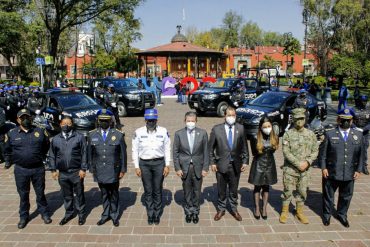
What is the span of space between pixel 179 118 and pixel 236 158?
462 inches

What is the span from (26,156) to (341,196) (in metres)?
5.01

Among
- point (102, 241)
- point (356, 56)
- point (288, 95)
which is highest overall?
point (356, 56)

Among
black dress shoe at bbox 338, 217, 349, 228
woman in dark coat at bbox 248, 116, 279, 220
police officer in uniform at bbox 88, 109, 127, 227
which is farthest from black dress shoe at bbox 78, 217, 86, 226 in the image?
black dress shoe at bbox 338, 217, 349, 228

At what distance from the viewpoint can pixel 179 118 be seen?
17125mm

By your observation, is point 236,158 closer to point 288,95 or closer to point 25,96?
point 288,95

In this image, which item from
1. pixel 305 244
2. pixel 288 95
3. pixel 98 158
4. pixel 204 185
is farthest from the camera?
pixel 288 95

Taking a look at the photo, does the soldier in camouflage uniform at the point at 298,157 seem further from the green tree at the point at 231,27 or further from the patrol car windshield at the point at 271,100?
the green tree at the point at 231,27

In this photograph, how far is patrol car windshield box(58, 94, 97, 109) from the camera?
12.2m

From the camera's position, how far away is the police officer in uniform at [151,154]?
17.3 feet

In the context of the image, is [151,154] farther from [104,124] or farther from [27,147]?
[27,147]

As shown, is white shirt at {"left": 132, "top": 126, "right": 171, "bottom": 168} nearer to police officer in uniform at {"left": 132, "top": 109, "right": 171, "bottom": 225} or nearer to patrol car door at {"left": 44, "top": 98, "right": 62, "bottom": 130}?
police officer in uniform at {"left": 132, "top": 109, "right": 171, "bottom": 225}

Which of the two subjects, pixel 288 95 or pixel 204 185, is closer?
pixel 204 185

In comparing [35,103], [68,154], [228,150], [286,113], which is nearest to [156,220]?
[228,150]

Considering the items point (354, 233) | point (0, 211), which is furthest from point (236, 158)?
point (0, 211)
